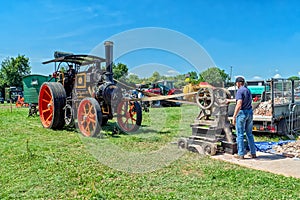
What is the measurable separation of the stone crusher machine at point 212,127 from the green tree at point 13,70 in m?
40.1

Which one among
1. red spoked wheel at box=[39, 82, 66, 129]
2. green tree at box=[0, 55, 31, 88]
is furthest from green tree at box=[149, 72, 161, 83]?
green tree at box=[0, 55, 31, 88]

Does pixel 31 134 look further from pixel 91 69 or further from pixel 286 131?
pixel 286 131

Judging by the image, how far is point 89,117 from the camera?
771 cm

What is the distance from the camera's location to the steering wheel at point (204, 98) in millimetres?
5821

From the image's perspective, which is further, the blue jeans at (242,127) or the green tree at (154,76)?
the green tree at (154,76)

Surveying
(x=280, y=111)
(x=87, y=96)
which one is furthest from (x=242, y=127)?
(x=87, y=96)

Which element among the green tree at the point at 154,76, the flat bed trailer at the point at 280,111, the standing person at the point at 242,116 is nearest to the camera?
the standing person at the point at 242,116

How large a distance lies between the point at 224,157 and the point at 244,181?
4.42 feet

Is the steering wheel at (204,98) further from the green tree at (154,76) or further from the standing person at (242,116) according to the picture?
the green tree at (154,76)

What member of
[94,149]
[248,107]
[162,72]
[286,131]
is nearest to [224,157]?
[248,107]

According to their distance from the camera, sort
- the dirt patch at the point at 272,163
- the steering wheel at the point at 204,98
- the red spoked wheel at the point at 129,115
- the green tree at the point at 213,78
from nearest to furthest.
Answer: the dirt patch at the point at 272,163 → the steering wheel at the point at 204,98 → the green tree at the point at 213,78 → the red spoked wheel at the point at 129,115

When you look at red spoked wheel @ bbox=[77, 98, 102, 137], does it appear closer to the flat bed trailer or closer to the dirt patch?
the dirt patch

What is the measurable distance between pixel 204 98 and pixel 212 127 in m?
0.64

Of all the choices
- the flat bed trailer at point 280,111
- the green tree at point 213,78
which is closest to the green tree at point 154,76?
the green tree at point 213,78
